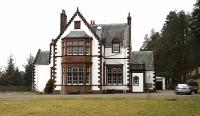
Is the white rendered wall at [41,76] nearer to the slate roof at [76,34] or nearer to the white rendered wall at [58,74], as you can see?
the white rendered wall at [58,74]

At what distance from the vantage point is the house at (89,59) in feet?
200

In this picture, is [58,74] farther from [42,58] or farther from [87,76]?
[42,58]

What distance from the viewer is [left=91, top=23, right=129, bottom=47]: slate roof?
6431 centimetres

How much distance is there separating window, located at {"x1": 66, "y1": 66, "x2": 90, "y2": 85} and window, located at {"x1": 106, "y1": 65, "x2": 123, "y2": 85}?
3.75 metres

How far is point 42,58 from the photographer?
77.3 meters

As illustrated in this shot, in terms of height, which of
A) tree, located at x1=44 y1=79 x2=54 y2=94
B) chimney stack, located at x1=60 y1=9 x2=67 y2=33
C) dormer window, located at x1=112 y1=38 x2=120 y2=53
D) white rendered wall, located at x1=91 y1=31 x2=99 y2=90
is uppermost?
chimney stack, located at x1=60 y1=9 x2=67 y2=33

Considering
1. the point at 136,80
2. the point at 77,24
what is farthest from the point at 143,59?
the point at 77,24

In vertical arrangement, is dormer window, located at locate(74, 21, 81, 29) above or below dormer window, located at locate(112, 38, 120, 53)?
above

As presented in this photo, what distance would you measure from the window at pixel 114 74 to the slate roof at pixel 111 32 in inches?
126

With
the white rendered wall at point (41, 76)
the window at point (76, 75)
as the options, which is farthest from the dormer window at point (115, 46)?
the white rendered wall at point (41, 76)

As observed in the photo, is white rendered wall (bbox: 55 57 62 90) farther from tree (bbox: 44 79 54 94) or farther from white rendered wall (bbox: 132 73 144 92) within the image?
white rendered wall (bbox: 132 73 144 92)

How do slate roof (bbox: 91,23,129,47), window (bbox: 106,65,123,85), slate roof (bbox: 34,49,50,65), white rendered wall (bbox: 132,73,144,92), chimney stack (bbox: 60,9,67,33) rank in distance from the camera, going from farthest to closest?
1. slate roof (bbox: 34,49,50,65)
2. chimney stack (bbox: 60,9,67,33)
3. white rendered wall (bbox: 132,73,144,92)
4. slate roof (bbox: 91,23,129,47)
5. window (bbox: 106,65,123,85)

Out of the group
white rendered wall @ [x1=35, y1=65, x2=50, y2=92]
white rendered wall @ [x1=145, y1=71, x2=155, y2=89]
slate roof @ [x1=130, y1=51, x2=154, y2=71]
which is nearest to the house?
white rendered wall @ [x1=145, y1=71, x2=155, y2=89]

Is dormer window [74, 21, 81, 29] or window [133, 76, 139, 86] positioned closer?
dormer window [74, 21, 81, 29]
